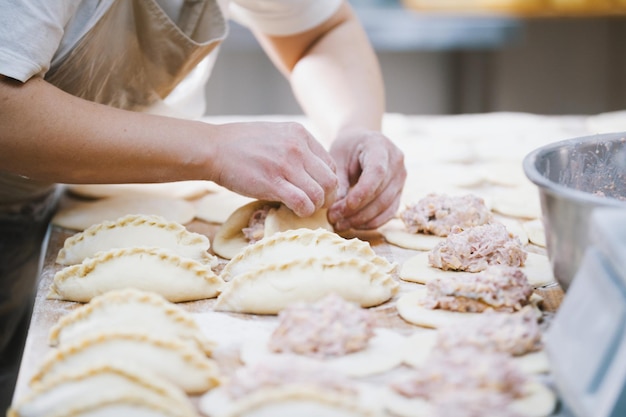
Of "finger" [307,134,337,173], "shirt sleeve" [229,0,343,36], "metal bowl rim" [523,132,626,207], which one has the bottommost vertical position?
"finger" [307,134,337,173]

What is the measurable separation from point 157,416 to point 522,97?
18.1 feet

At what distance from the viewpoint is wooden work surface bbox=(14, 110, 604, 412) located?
1413 millimetres

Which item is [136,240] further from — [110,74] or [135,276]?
[110,74]

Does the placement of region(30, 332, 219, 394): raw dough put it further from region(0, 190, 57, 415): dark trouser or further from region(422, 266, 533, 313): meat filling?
region(0, 190, 57, 415): dark trouser

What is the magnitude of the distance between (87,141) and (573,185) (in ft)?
3.39

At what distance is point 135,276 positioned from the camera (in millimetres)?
1537

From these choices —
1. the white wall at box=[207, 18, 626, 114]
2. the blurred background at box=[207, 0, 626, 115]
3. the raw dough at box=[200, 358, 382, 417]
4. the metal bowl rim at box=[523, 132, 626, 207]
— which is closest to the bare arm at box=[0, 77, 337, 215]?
the metal bowl rim at box=[523, 132, 626, 207]

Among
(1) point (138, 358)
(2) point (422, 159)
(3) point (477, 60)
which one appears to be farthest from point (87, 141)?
(3) point (477, 60)

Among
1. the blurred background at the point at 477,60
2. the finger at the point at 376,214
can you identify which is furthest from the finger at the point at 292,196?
the blurred background at the point at 477,60

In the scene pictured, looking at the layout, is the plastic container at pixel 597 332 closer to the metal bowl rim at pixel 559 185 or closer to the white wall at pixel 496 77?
the metal bowl rim at pixel 559 185

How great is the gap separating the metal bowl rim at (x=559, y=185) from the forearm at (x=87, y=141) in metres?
0.70

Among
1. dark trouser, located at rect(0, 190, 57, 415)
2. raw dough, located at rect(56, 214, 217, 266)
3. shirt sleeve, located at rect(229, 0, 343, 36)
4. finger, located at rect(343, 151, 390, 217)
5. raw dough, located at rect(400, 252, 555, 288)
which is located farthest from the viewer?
shirt sleeve, located at rect(229, 0, 343, 36)

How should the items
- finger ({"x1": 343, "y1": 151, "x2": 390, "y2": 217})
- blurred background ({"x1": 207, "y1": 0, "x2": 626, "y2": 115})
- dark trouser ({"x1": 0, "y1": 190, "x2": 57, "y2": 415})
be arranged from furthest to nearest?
blurred background ({"x1": 207, "y1": 0, "x2": 626, "y2": 115}), dark trouser ({"x1": 0, "y1": 190, "x2": 57, "y2": 415}), finger ({"x1": 343, "y1": 151, "x2": 390, "y2": 217})

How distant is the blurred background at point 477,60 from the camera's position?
5.67 metres
